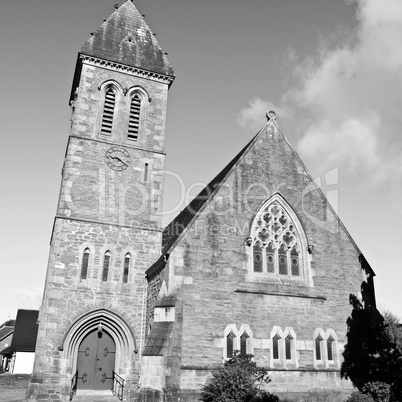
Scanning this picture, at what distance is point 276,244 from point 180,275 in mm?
4750

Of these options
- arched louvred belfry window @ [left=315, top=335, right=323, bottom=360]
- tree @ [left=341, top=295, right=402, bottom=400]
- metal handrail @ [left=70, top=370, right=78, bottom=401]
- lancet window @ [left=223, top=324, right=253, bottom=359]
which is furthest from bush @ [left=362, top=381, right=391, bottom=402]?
metal handrail @ [left=70, top=370, right=78, bottom=401]

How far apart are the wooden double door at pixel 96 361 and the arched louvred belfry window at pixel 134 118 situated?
1058 cm

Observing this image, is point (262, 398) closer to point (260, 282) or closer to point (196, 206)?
point (260, 282)

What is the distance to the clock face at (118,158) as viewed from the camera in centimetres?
2191

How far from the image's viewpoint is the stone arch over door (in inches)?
707

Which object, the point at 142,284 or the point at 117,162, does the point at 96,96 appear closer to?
the point at 117,162

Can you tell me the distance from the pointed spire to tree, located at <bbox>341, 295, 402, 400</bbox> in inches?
677

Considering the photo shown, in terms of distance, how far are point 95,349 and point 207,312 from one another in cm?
624

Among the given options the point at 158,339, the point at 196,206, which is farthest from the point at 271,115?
the point at 158,339

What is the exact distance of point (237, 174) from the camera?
60.6ft

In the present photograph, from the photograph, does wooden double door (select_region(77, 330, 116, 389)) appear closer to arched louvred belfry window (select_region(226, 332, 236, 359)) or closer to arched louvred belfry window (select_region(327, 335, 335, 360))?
arched louvred belfry window (select_region(226, 332, 236, 359))

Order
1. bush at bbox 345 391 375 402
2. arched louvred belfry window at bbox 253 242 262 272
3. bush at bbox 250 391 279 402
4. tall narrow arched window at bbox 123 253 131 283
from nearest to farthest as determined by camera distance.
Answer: bush at bbox 250 391 279 402
bush at bbox 345 391 375 402
arched louvred belfry window at bbox 253 242 262 272
tall narrow arched window at bbox 123 253 131 283

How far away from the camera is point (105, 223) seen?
20422 mm

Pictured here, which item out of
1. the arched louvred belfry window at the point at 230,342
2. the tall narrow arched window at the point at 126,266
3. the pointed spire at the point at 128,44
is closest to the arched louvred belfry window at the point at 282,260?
the arched louvred belfry window at the point at 230,342
